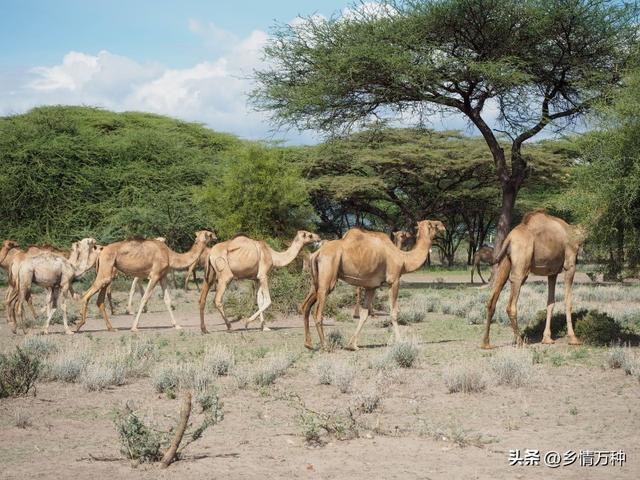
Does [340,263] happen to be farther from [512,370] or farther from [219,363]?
[512,370]

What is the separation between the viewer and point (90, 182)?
36406 mm

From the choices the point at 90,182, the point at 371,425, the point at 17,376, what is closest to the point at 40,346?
the point at 17,376

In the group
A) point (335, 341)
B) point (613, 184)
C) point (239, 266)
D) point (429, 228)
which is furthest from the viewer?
point (239, 266)

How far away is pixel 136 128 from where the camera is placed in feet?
141

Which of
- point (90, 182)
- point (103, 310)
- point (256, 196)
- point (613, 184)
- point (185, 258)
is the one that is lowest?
point (103, 310)

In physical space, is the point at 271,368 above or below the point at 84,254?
below

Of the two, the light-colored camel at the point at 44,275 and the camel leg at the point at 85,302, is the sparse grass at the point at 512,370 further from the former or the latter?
the light-colored camel at the point at 44,275

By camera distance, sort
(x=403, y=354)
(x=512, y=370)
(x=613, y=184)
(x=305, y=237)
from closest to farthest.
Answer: (x=512, y=370), (x=403, y=354), (x=613, y=184), (x=305, y=237)

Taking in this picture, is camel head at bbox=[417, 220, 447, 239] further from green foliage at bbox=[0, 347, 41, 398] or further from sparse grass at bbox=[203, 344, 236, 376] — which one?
green foliage at bbox=[0, 347, 41, 398]

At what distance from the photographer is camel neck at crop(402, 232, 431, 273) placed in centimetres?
1466

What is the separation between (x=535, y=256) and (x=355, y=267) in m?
3.04

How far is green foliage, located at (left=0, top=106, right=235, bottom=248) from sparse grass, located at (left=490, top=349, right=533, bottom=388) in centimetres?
2331

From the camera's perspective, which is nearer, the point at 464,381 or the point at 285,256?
the point at 464,381

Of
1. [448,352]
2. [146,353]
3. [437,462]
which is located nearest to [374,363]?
[448,352]
